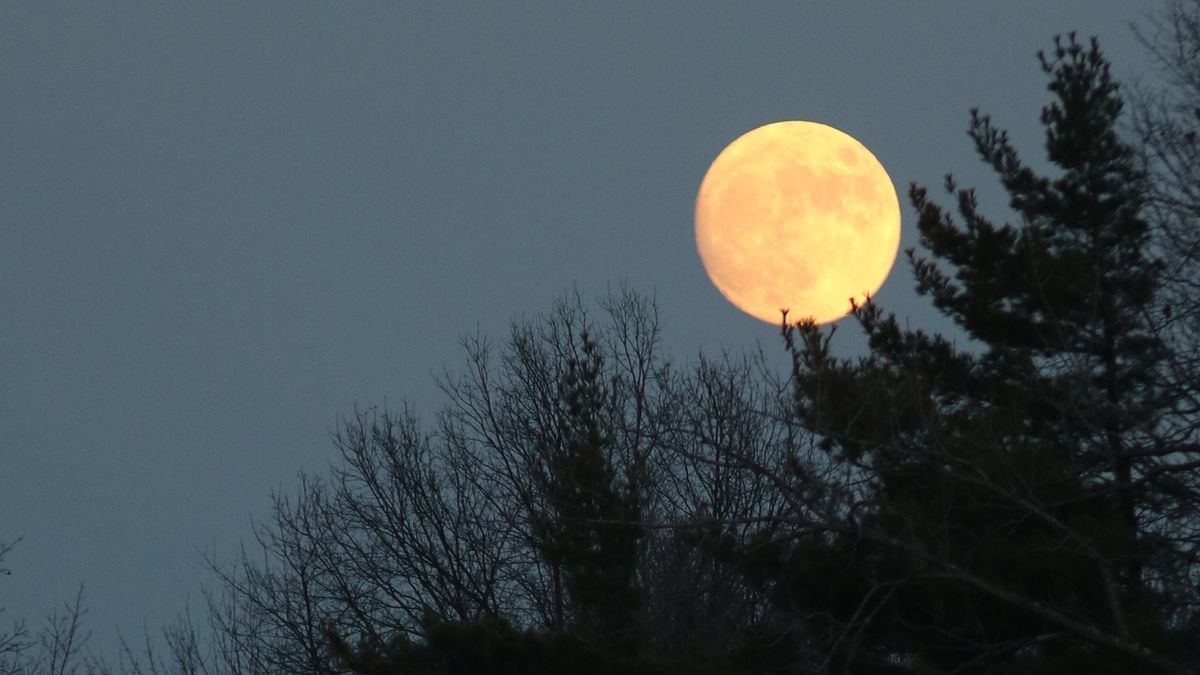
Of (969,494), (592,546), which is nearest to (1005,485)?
(969,494)

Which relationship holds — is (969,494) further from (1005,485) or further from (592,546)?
(592,546)

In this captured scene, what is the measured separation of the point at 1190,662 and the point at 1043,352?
585 cm

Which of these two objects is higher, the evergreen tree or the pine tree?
the pine tree

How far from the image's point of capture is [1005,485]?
10805 millimetres

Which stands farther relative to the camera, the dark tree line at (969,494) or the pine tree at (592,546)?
the pine tree at (592,546)

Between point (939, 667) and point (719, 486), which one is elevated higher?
point (719, 486)

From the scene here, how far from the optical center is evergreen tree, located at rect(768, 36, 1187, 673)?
33.2 feet

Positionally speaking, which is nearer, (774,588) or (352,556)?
(774,588)

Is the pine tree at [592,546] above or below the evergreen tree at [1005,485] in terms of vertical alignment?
above

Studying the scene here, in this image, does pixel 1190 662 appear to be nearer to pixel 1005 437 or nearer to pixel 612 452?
pixel 1005 437

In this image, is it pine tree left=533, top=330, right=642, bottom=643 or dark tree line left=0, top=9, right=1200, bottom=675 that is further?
pine tree left=533, top=330, right=642, bottom=643

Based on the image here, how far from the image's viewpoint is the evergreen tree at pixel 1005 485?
10125 millimetres

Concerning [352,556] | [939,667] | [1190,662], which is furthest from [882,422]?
[352,556]

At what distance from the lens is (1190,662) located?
10164 millimetres
